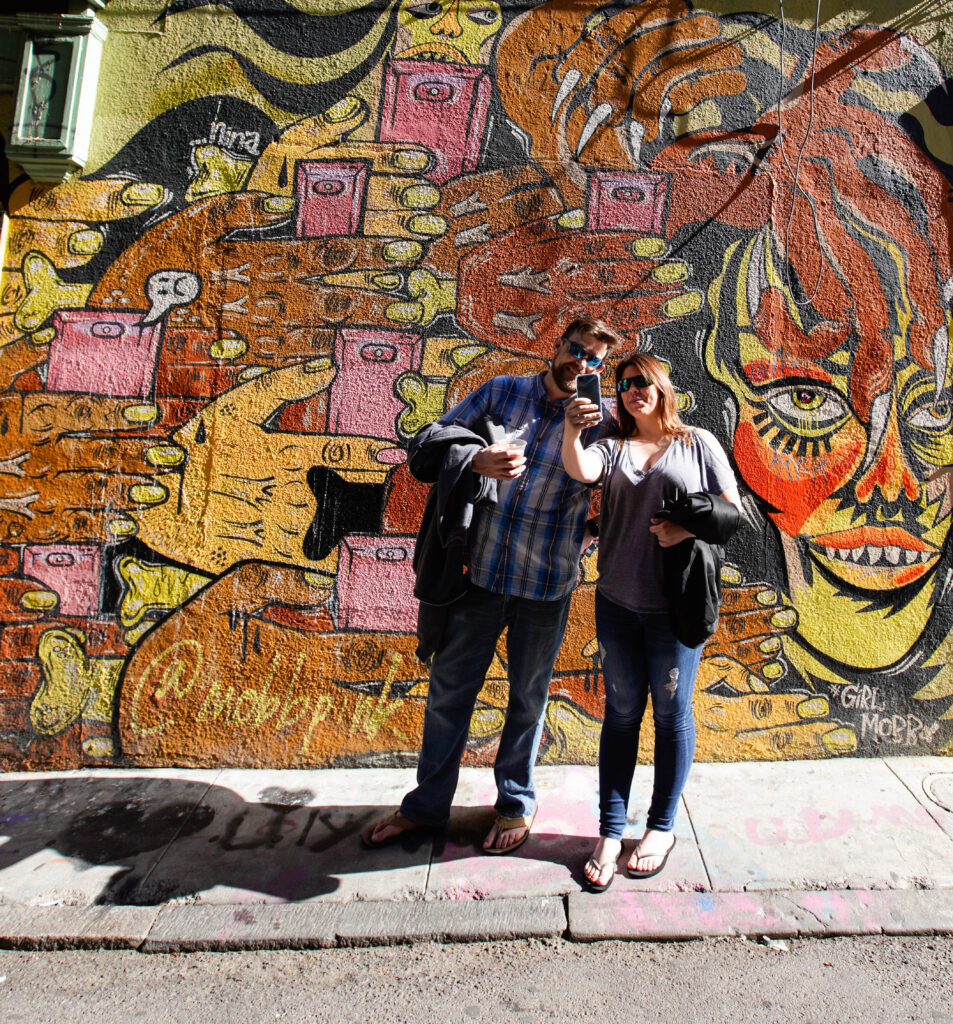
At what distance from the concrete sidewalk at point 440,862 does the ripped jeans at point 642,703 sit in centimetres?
27

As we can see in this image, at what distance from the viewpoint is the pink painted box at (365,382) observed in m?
3.65

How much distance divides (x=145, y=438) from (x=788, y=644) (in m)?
3.17

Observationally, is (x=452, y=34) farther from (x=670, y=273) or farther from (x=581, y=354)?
(x=581, y=354)

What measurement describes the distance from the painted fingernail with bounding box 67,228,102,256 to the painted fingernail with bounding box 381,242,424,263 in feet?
4.42

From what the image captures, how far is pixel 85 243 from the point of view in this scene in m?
3.67

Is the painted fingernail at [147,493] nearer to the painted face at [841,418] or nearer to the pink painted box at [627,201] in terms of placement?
the pink painted box at [627,201]

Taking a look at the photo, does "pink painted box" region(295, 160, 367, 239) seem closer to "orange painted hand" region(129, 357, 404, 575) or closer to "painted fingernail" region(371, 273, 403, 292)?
"painted fingernail" region(371, 273, 403, 292)

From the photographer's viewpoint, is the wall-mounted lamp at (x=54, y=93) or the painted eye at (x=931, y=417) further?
the painted eye at (x=931, y=417)

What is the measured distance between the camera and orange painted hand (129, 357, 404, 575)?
3635 millimetres

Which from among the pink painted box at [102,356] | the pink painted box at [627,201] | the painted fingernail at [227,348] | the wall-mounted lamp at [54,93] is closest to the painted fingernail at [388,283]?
the painted fingernail at [227,348]

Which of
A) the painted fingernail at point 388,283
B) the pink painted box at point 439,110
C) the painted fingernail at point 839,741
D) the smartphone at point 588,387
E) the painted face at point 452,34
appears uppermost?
the painted face at point 452,34

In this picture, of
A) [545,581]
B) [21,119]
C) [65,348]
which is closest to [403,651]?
[545,581]

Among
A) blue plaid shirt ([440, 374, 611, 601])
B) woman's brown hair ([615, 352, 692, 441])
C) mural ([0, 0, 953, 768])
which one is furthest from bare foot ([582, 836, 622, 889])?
woman's brown hair ([615, 352, 692, 441])

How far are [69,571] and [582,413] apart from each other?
2.57m
